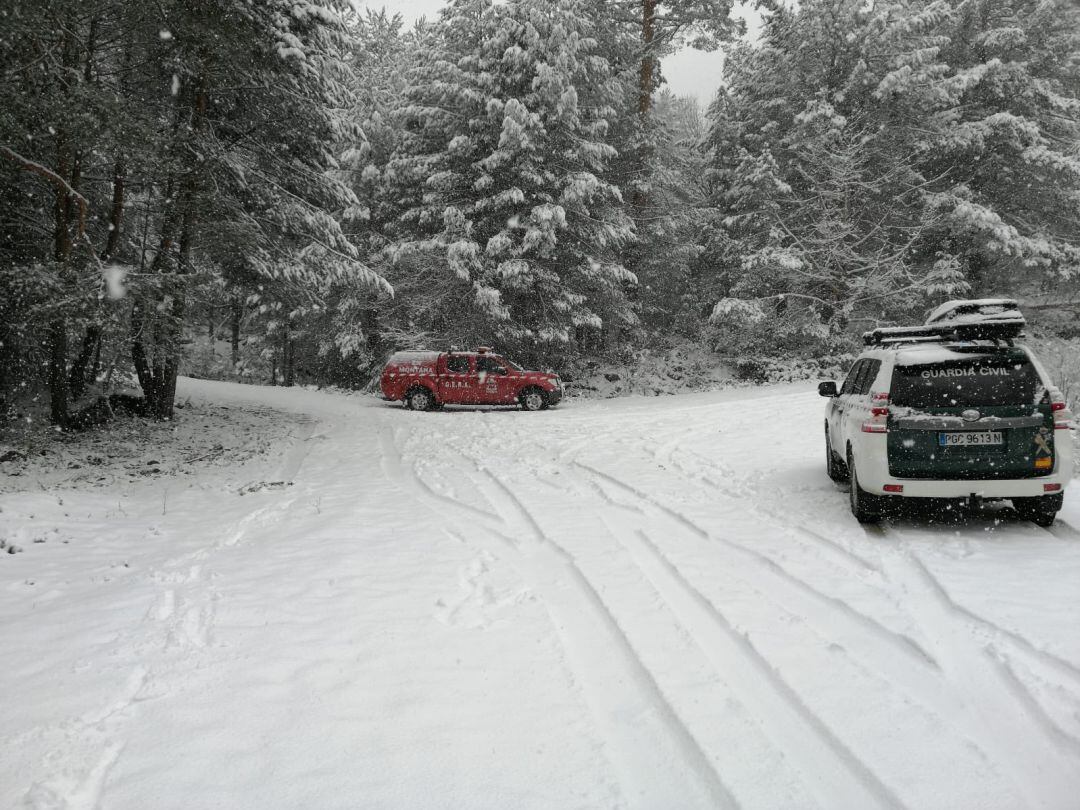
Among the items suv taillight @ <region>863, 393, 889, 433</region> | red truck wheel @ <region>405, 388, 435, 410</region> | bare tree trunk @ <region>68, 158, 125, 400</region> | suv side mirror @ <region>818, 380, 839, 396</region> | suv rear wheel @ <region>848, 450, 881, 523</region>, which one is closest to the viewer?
suv taillight @ <region>863, 393, 889, 433</region>

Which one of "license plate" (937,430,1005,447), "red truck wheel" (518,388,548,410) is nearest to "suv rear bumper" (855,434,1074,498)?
"license plate" (937,430,1005,447)

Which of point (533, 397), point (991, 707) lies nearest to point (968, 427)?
point (991, 707)

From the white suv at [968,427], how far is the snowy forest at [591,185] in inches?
442

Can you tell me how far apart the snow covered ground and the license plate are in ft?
3.05

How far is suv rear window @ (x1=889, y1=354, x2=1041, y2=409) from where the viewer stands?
604 centimetres

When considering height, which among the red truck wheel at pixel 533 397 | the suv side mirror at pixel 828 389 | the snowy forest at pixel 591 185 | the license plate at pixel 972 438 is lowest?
the red truck wheel at pixel 533 397

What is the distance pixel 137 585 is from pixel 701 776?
15.4 ft

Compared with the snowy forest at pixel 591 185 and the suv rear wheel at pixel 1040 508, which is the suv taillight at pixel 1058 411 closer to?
the suv rear wheel at pixel 1040 508

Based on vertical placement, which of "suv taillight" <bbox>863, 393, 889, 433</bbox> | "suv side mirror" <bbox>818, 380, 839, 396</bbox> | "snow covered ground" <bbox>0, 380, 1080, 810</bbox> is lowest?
"snow covered ground" <bbox>0, 380, 1080, 810</bbox>

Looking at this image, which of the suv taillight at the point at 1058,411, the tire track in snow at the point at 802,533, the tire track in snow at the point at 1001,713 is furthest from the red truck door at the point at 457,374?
the tire track in snow at the point at 1001,713

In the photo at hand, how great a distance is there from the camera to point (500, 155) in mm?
20172

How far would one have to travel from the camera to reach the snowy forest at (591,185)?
13039 millimetres

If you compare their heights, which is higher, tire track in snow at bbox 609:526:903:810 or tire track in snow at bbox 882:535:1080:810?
tire track in snow at bbox 882:535:1080:810

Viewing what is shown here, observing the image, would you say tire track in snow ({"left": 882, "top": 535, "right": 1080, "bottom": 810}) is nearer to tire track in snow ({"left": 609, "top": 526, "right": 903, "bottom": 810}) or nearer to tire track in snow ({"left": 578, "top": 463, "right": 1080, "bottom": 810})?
tire track in snow ({"left": 578, "top": 463, "right": 1080, "bottom": 810})
